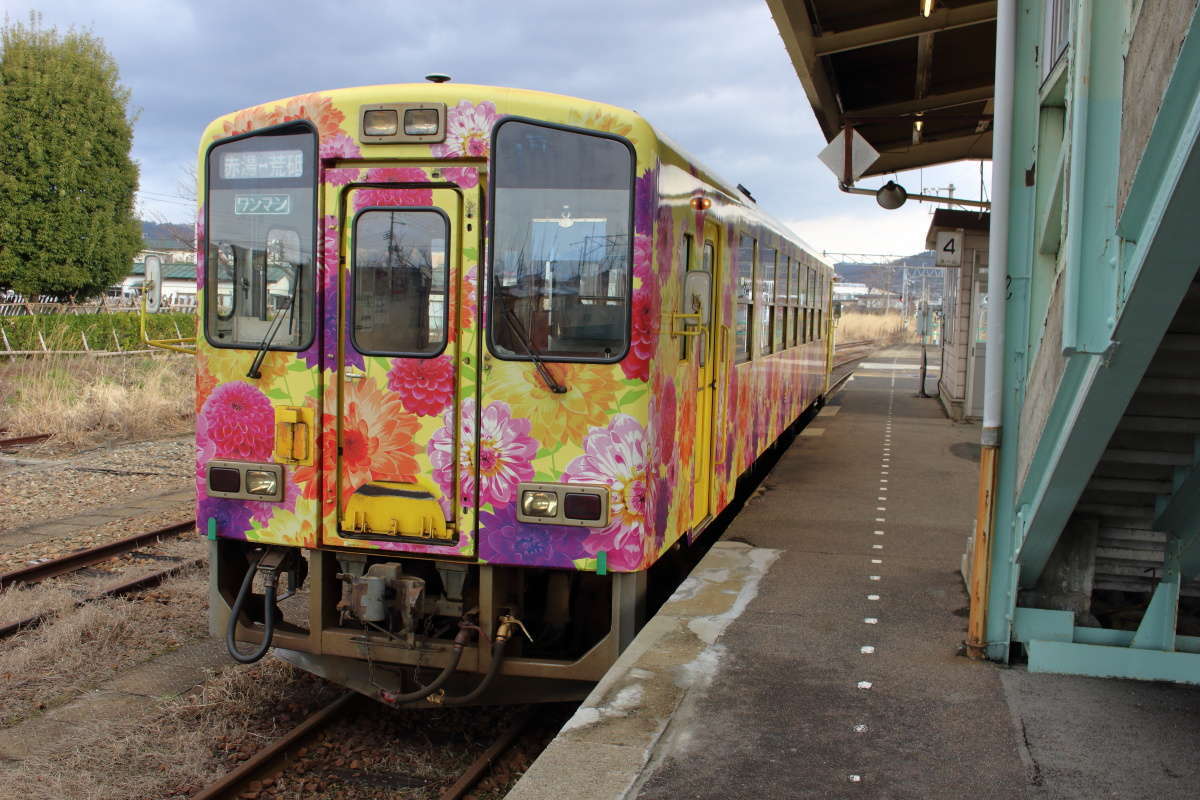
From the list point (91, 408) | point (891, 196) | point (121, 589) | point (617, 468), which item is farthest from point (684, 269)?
point (91, 408)

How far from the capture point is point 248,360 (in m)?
5.29

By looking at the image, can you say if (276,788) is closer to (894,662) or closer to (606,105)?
(894,662)

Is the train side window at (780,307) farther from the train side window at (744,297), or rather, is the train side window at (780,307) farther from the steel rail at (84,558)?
the steel rail at (84,558)

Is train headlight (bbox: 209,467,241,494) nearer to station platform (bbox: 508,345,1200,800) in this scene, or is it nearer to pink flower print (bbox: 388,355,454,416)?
pink flower print (bbox: 388,355,454,416)

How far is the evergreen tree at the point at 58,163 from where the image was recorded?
29.2 m

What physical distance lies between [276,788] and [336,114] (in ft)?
10.3

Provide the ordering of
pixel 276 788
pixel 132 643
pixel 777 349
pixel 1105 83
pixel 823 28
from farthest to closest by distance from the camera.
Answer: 1. pixel 777 349
2. pixel 823 28
3. pixel 132 643
4. pixel 276 788
5. pixel 1105 83

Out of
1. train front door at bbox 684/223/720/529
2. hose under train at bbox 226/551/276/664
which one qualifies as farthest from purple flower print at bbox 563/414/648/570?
hose under train at bbox 226/551/276/664

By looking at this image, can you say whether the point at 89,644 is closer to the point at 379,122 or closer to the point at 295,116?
the point at 295,116

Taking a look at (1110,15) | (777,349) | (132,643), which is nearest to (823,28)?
(777,349)

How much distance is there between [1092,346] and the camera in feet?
11.6

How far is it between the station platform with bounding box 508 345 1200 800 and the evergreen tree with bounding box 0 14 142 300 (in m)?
28.1

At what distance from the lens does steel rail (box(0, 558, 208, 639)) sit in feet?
22.1

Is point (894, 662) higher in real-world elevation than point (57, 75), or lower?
lower
